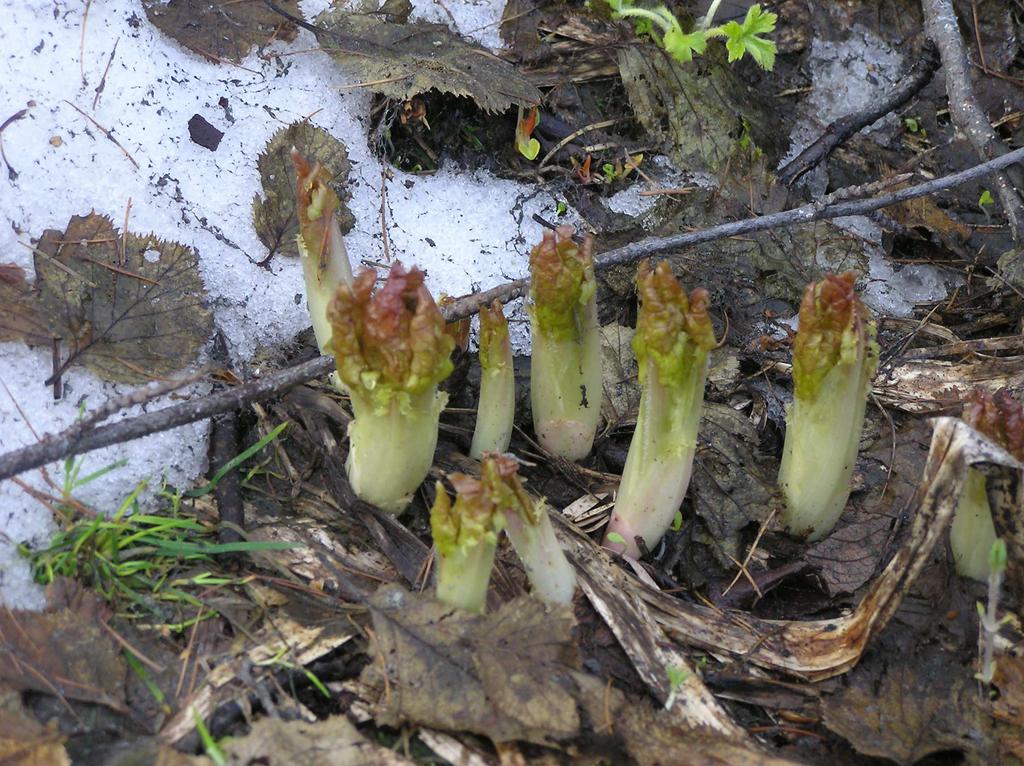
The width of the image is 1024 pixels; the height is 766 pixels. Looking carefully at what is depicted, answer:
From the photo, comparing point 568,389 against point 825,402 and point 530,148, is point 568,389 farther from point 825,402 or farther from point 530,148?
point 530,148

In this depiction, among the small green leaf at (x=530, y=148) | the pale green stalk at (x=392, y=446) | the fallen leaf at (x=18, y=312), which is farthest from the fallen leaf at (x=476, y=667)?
the small green leaf at (x=530, y=148)

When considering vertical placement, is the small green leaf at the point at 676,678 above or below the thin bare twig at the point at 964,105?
below

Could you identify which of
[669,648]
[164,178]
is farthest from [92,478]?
[669,648]

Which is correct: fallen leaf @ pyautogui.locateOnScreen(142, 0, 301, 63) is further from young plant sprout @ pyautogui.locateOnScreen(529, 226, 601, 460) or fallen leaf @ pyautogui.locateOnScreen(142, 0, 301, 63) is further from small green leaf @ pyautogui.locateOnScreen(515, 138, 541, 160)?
young plant sprout @ pyautogui.locateOnScreen(529, 226, 601, 460)

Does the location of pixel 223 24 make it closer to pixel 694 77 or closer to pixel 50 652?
pixel 694 77

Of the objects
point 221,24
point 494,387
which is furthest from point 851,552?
point 221,24

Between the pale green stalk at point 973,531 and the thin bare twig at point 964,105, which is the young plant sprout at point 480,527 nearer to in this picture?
the pale green stalk at point 973,531

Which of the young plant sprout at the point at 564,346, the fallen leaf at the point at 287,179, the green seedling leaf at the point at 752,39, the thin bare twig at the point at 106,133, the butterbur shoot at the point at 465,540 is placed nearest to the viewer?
the butterbur shoot at the point at 465,540

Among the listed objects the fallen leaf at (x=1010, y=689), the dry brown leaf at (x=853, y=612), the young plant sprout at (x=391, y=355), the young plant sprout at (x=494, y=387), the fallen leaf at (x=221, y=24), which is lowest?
the fallen leaf at (x=1010, y=689)
